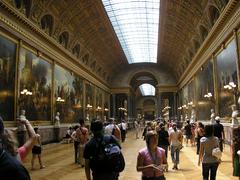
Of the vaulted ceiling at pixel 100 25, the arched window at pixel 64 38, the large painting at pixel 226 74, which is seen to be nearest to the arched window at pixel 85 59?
the vaulted ceiling at pixel 100 25

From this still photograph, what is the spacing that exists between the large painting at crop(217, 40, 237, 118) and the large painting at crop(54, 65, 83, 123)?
1155 cm

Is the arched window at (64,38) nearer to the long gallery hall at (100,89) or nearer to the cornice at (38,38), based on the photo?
the long gallery hall at (100,89)

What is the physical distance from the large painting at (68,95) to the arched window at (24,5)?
6.06 m

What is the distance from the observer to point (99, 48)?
34.8 metres

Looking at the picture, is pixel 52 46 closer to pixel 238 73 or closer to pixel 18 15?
pixel 18 15

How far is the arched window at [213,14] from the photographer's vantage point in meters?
19.1

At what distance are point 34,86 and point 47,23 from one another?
499 cm

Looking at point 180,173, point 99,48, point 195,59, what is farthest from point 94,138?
point 99,48

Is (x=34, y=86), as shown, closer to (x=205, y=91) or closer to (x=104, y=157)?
(x=205, y=91)

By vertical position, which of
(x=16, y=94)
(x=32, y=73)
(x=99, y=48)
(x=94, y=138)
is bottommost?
(x=94, y=138)

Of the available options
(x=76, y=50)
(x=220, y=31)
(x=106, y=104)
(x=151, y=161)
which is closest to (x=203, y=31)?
(x=220, y=31)

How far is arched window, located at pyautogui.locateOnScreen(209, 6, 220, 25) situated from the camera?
19.1 meters

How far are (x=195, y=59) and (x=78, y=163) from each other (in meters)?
18.5

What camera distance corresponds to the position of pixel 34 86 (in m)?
18.8
